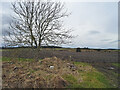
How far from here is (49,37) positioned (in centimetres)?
943

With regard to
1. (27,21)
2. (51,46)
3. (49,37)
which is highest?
(27,21)

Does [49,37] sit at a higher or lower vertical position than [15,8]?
lower

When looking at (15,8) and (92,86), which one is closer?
(92,86)

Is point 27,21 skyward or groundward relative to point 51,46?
skyward

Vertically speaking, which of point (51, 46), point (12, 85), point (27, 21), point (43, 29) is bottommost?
point (12, 85)

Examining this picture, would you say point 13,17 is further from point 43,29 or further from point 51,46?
point 51,46

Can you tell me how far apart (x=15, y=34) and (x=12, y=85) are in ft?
18.1

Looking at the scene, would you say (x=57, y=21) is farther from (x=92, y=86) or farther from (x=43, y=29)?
(x=92, y=86)

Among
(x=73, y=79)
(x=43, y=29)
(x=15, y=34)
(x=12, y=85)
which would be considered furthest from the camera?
(x=43, y=29)

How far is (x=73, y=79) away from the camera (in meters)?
5.13

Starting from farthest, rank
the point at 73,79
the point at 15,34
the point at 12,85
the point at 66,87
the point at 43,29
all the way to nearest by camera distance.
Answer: the point at 43,29, the point at 15,34, the point at 73,79, the point at 12,85, the point at 66,87

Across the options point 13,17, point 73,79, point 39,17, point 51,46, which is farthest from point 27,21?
point 73,79

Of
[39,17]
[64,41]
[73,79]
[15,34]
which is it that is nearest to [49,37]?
[64,41]

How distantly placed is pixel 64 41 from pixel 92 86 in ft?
18.0
